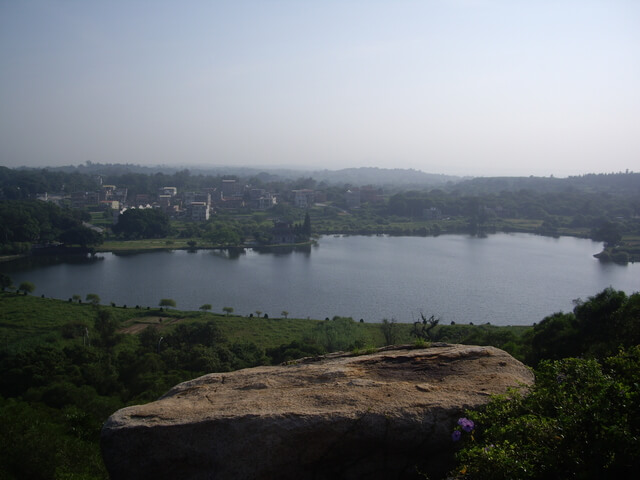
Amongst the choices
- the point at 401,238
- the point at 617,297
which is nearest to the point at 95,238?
the point at 401,238

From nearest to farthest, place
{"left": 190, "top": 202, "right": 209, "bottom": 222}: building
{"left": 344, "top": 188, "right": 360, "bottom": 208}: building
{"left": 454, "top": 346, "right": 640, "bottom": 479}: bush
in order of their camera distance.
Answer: {"left": 454, "top": 346, "right": 640, "bottom": 479}: bush → {"left": 190, "top": 202, "right": 209, "bottom": 222}: building → {"left": 344, "top": 188, "right": 360, "bottom": 208}: building

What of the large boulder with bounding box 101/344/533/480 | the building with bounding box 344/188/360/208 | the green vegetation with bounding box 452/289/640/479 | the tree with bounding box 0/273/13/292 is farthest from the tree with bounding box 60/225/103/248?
the building with bounding box 344/188/360/208

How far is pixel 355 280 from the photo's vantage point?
1714cm

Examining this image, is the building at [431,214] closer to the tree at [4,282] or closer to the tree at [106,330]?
the tree at [4,282]

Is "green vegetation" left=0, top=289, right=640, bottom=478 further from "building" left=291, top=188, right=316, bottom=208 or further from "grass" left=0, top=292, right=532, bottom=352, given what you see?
"building" left=291, top=188, right=316, bottom=208

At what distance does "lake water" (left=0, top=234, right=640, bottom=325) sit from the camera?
13883 mm

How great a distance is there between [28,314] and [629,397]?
12.7 meters

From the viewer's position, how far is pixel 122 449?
7.27 ft

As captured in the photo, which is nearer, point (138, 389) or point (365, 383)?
point (365, 383)

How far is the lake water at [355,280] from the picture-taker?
13883 millimetres

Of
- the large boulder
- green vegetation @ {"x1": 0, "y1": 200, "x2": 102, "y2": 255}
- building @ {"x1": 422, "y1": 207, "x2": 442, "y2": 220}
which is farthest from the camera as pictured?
building @ {"x1": 422, "y1": 207, "x2": 442, "y2": 220}

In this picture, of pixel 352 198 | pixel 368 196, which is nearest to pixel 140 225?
pixel 352 198

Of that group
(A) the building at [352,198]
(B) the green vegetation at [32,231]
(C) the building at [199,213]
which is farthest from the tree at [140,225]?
(A) the building at [352,198]

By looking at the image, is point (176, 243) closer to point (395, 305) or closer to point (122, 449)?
point (395, 305)
